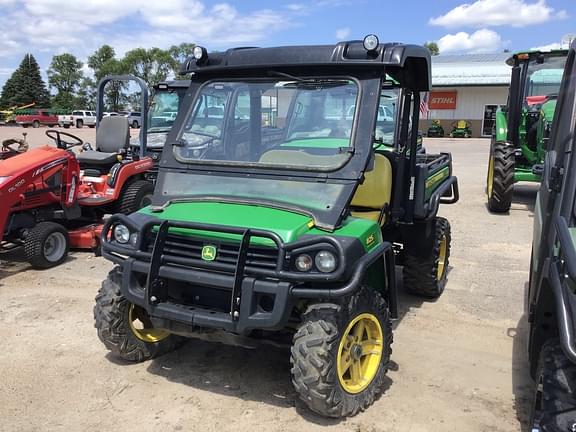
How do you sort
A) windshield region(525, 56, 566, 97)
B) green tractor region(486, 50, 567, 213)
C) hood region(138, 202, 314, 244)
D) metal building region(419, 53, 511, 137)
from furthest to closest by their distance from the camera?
metal building region(419, 53, 511, 137), windshield region(525, 56, 566, 97), green tractor region(486, 50, 567, 213), hood region(138, 202, 314, 244)

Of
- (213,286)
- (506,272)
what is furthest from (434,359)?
(506,272)

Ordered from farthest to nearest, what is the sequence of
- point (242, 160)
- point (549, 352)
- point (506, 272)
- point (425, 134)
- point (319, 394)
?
point (425, 134) → point (506, 272) → point (242, 160) → point (319, 394) → point (549, 352)

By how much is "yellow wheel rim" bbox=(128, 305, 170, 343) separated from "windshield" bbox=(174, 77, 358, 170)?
42.7 inches

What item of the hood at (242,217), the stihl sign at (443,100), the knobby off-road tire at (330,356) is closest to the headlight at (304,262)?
the hood at (242,217)

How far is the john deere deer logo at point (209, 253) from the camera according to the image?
10.3 ft

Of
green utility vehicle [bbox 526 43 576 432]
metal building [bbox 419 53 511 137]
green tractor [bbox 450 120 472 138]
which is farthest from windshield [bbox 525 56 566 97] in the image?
metal building [bbox 419 53 511 137]

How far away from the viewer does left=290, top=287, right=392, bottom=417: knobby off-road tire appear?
294 cm

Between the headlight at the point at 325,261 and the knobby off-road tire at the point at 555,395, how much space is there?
1089 mm

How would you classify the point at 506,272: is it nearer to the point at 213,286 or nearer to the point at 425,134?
the point at 213,286

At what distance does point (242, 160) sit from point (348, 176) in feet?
2.54

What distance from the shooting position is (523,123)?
10555 millimetres

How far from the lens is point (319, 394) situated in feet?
9.71

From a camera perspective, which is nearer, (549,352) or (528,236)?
(549,352)

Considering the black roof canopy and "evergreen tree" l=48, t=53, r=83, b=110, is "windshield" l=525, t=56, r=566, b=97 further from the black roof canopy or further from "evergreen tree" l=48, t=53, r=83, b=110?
"evergreen tree" l=48, t=53, r=83, b=110
